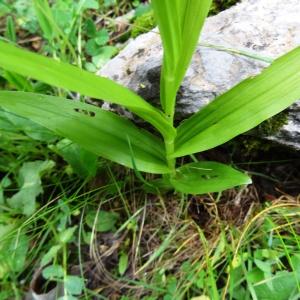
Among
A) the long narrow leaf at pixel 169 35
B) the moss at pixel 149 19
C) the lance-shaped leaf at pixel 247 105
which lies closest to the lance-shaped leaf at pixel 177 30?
the long narrow leaf at pixel 169 35

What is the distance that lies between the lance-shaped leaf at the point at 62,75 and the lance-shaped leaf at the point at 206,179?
0.98ft

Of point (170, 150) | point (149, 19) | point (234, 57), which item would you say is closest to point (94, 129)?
point (170, 150)

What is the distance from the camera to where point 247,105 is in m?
0.96

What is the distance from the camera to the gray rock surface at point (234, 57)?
3.61 feet

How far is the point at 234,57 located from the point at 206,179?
1.07 ft

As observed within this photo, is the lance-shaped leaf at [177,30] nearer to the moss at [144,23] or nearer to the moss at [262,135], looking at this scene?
the moss at [262,135]

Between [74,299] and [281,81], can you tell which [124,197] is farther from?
[281,81]

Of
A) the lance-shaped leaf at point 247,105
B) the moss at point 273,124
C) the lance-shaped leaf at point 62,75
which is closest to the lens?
the lance-shaped leaf at point 62,75

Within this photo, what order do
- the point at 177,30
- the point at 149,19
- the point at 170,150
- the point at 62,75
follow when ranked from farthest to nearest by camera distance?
1. the point at 149,19
2. the point at 170,150
3. the point at 177,30
4. the point at 62,75

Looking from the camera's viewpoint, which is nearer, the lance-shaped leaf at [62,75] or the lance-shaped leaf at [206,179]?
the lance-shaped leaf at [62,75]

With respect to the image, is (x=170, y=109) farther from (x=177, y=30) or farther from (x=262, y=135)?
(x=262, y=135)

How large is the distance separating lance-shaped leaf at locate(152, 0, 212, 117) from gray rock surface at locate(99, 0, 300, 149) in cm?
23

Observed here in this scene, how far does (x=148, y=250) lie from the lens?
1281 millimetres

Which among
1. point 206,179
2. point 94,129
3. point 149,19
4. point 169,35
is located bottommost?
point 206,179
